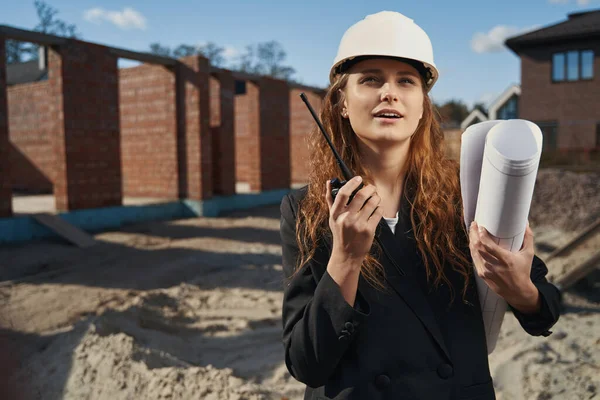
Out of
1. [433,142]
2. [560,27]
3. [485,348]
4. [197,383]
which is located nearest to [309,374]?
[485,348]

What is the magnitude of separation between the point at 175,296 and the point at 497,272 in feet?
16.4

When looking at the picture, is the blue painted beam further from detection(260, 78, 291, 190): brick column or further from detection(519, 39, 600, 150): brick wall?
detection(519, 39, 600, 150): brick wall

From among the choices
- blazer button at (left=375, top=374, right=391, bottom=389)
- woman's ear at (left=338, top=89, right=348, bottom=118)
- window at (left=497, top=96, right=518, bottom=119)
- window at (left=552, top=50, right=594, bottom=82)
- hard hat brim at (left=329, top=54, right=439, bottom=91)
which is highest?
window at (left=552, top=50, right=594, bottom=82)

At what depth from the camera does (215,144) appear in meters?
12.4

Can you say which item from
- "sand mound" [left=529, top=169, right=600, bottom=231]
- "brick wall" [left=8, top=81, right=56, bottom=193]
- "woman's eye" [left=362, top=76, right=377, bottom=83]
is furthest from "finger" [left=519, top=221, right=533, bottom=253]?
"brick wall" [left=8, top=81, right=56, bottom=193]

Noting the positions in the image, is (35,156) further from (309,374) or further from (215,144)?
(309,374)

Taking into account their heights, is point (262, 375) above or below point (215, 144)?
below

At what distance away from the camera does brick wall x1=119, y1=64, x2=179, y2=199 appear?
38.0ft

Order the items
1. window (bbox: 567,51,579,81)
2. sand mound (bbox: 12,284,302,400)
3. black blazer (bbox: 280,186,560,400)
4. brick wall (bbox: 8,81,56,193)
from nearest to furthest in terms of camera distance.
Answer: black blazer (bbox: 280,186,560,400), sand mound (bbox: 12,284,302,400), brick wall (bbox: 8,81,56,193), window (bbox: 567,51,579,81)

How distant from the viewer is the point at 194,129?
11164 mm

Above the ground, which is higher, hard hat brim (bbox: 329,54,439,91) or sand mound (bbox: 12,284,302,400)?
hard hat brim (bbox: 329,54,439,91)

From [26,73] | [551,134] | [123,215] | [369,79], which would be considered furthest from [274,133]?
[26,73]

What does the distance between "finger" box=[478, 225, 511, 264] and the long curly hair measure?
8.9 inches

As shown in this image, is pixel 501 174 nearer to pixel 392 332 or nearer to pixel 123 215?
pixel 392 332
